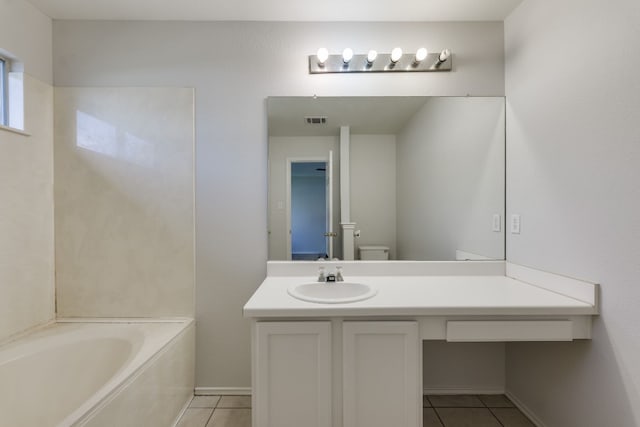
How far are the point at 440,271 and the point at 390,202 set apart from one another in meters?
0.54

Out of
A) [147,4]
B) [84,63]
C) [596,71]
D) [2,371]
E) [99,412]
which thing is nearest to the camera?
[99,412]

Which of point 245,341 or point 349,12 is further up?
point 349,12

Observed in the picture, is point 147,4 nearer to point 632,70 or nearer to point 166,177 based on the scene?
point 166,177

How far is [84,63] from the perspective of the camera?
1.87 meters

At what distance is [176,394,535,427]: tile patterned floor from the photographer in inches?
65.2

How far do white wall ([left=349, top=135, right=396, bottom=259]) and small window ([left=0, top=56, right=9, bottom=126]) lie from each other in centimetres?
201

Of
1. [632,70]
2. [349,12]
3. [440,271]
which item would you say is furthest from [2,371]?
[632,70]

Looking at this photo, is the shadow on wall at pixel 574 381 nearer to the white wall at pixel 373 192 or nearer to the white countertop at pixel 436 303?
the white countertop at pixel 436 303

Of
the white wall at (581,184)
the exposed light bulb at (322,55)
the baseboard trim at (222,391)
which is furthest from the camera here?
the baseboard trim at (222,391)

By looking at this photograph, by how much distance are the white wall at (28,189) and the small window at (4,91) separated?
0.09 metres

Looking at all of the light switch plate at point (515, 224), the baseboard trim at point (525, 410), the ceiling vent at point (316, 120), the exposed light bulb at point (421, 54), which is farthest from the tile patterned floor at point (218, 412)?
the exposed light bulb at point (421, 54)

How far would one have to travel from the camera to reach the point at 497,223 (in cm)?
186

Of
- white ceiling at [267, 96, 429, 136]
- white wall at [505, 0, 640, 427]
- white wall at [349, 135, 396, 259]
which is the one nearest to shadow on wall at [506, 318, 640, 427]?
white wall at [505, 0, 640, 427]

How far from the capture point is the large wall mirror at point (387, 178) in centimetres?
187
